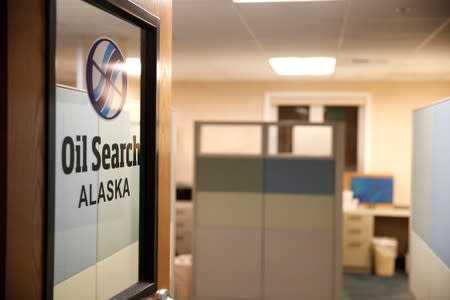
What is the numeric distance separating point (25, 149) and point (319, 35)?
2857 millimetres

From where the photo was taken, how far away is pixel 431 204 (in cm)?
322

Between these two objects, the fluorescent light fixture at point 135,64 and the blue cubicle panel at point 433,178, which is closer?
the fluorescent light fixture at point 135,64

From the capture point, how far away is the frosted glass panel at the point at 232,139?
6.89m

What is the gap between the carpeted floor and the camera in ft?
17.5

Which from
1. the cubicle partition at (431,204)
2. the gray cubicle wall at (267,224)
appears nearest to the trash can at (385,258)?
the gray cubicle wall at (267,224)

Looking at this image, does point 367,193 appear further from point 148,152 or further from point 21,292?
point 21,292

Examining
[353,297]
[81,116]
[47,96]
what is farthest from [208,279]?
[47,96]

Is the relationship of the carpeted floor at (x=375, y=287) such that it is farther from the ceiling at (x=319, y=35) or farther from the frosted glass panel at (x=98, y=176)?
the frosted glass panel at (x=98, y=176)

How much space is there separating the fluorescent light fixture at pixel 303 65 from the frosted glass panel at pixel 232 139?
3.51ft

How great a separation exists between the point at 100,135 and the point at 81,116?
0.11 m

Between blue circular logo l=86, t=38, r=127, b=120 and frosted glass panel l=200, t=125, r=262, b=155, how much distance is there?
5098mm

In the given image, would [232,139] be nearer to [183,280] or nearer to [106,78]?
[183,280]

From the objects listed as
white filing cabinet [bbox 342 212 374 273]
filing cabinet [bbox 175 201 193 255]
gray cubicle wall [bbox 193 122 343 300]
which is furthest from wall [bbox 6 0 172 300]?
white filing cabinet [bbox 342 212 374 273]
